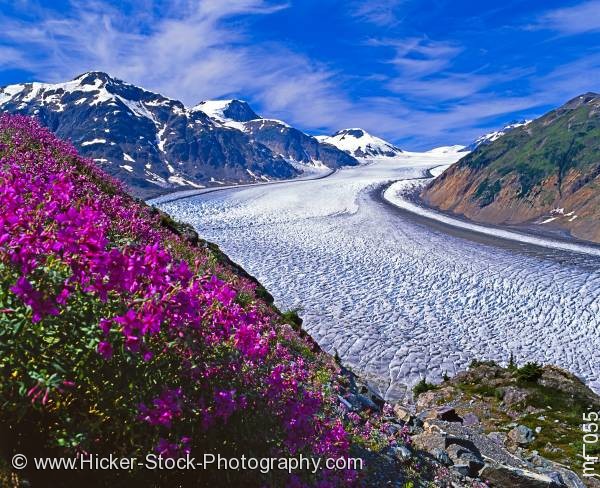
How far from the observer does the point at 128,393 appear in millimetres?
3430

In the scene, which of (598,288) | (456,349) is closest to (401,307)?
(456,349)

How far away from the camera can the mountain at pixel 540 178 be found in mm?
73250

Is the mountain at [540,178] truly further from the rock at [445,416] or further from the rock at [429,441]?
the rock at [429,441]

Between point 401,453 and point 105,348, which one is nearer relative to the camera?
point 105,348

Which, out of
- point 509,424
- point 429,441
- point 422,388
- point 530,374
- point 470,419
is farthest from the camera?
point 422,388

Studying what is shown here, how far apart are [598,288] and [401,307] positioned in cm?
1622

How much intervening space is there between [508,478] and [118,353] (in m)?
7.22

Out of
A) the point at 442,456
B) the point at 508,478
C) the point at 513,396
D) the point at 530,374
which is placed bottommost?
the point at 513,396

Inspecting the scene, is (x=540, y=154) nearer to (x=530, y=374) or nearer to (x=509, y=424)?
(x=530, y=374)

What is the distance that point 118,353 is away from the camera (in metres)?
3.34

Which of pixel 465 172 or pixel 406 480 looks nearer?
pixel 406 480

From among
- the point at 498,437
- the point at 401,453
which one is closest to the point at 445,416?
the point at 498,437

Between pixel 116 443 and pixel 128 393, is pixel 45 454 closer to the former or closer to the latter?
pixel 116 443

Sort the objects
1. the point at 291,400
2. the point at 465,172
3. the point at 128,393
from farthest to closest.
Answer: the point at 465,172, the point at 291,400, the point at 128,393
